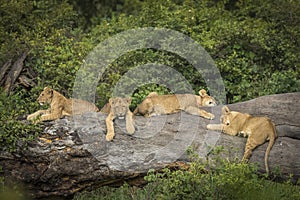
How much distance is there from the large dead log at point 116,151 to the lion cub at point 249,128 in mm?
129

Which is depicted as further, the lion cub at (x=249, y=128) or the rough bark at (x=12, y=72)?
the rough bark at (x=12, y=72)

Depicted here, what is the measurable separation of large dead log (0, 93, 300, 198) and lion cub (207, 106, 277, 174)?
0.42 feet

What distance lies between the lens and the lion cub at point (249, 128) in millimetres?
10615

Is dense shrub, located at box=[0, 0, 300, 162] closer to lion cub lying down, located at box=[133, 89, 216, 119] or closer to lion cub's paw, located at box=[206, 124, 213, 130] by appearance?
lion cub lying down, located at box=[133, 89, 216, 119]

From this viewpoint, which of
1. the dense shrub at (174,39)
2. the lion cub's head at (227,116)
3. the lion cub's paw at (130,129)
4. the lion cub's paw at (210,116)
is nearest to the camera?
the lion cub's paw at (130,129)

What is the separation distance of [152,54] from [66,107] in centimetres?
370

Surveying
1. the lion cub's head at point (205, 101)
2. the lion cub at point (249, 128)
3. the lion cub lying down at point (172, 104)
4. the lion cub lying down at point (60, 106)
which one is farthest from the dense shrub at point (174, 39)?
the lion cub at point (249, 128)

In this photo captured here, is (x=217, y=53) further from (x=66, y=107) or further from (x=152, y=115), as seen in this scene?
(x=66, y=107)

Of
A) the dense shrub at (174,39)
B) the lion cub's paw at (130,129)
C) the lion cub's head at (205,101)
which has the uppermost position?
the dense shrub at (174,39)

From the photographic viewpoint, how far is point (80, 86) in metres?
13.9

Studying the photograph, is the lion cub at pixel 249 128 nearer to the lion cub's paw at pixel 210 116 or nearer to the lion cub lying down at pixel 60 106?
the lion cub's paw at pixel 210 116

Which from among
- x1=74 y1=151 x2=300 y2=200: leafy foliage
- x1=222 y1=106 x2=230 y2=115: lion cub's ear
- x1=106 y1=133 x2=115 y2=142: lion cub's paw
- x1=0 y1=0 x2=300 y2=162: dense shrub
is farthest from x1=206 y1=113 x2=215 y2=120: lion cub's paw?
x1=0 y1=0 x2=300 y2=162: dense shrub

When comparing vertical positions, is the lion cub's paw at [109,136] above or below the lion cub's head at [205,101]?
below

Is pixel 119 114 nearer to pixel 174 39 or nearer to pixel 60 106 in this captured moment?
pixel 60 106
